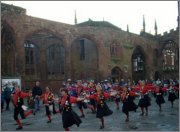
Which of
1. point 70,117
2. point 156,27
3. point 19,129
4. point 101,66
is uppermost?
point 156,27

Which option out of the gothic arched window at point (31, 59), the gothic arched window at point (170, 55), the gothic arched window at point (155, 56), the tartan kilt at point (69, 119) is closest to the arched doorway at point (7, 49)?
the gothic arched window at point (31, 59)

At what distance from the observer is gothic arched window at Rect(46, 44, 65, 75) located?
4112cm

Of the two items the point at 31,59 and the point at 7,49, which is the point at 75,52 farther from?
the point at 7,49

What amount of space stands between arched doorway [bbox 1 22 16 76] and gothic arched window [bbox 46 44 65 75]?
376 inches

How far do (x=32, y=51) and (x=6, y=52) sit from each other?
8479mm

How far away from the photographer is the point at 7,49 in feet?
99.6

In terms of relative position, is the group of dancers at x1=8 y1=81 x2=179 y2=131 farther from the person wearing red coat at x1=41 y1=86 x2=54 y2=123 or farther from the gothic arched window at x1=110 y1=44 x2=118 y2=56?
the gothic arched window at x1=110 y1=44 x2=118 y2=56

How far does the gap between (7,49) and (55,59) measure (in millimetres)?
11791

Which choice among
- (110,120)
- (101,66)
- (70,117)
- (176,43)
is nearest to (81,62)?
(101,66)

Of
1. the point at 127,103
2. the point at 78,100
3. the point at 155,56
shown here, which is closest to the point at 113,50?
the point at 155,56

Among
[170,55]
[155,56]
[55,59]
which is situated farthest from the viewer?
[170,55]

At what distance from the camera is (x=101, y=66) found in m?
34.4

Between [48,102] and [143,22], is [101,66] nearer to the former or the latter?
[48,102]

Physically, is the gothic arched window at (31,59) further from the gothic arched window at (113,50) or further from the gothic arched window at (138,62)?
the gothic arched window at (138,62)
